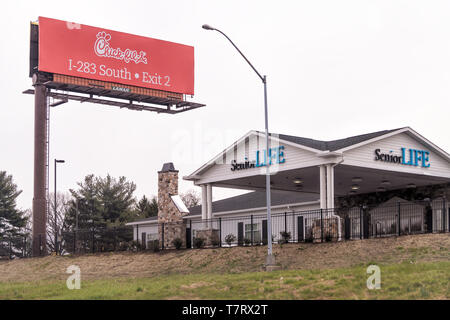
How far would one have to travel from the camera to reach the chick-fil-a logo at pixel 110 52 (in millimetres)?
51906

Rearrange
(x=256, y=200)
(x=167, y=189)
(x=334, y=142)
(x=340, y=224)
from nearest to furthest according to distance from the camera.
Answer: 1. (x=340, y=224)
2. (x=334, y=142)
3. (x=167, y=189)
4. (x=256, y=200)

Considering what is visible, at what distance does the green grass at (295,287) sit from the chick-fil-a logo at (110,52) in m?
31.0

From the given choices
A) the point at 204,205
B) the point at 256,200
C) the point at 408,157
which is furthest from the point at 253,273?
the point at 256,200

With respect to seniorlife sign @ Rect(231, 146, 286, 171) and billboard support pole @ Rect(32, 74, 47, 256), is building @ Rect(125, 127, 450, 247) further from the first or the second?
billboard support pole @ Rect(32, 74, 47, 256)

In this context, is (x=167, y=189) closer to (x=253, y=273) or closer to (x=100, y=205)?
(x=253, y=273)

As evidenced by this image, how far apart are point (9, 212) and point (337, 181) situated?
1926 inches

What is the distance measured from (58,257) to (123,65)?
18.0m

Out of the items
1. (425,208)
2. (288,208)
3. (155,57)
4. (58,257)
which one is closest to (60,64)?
(155,57)

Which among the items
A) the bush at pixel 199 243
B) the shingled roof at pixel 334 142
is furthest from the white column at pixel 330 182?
the bush at pixel 199 243

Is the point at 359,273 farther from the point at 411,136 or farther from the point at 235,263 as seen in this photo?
the point at 411,136

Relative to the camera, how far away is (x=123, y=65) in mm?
53250

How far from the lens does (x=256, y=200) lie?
5184cm

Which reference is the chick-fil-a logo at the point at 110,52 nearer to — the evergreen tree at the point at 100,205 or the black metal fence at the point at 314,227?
the black metal fence at the point at 314,227
